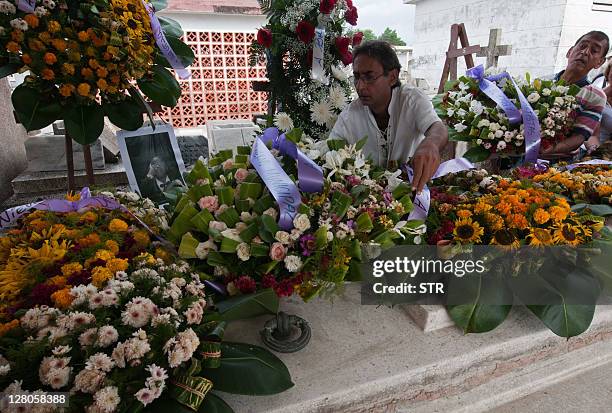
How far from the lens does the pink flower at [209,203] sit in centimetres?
121

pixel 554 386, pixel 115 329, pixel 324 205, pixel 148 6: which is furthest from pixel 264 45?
pixel 554 386

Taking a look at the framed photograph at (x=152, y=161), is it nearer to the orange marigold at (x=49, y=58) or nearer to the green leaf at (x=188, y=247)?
the orange marigold at (x=49, y=58)

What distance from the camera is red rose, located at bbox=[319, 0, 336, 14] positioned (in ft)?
7.54

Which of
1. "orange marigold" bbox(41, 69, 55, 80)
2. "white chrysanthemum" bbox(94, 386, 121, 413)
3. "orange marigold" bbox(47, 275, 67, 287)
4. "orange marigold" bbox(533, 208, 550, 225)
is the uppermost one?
"orange marigold" bbox(41, 69, 55, 80)

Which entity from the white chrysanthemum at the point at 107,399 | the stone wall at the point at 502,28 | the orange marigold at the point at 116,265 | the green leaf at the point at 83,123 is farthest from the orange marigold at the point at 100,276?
the stone wall at the point at 502,28

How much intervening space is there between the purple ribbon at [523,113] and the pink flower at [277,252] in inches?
69.0

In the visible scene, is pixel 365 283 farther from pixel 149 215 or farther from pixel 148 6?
pixel 148 6

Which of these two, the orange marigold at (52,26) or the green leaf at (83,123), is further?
the green leaf at (83,123)

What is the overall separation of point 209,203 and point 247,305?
37 centimetres

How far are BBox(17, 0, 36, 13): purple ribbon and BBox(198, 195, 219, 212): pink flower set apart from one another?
33.1 inches

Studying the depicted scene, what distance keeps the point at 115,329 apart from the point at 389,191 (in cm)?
96

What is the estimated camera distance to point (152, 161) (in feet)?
5.91

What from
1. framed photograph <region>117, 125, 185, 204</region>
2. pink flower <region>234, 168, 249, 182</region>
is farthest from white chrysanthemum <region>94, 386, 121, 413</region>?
framed photograph <region>117, 125, 185, 204</region>

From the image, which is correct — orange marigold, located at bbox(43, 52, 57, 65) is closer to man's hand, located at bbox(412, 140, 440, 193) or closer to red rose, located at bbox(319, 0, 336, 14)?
man's hand, located at bbox(412, 140, 440, 193)
